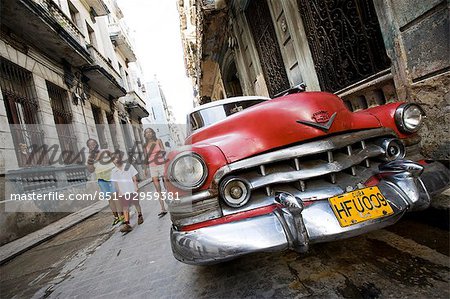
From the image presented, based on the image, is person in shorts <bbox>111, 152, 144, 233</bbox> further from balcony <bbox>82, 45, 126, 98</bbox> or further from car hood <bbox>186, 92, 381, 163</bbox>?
balcony <bbox>82, 45, 126, 98</bbox>

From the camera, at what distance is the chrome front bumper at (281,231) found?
1.54 meters

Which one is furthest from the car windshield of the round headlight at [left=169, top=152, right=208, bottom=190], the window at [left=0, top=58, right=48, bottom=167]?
the window at [left=0, top=58, right=48, bottom=167]

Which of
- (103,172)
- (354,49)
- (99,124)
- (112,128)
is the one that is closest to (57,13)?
(99,124)

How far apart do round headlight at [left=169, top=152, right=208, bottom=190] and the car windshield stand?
150 cm

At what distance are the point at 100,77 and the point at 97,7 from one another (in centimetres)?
569

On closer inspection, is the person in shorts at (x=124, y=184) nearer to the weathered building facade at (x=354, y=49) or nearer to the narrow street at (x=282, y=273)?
the narrow street at (x=282, y=273)

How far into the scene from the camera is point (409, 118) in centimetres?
224

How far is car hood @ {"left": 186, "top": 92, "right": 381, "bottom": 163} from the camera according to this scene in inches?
74.5

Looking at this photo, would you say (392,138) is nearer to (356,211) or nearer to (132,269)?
(356,211)

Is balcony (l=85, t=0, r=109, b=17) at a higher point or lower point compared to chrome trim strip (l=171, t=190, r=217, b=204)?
higher

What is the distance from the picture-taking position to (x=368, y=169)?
2021 millimetres

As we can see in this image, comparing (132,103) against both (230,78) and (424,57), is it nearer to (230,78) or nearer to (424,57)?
(230,78)

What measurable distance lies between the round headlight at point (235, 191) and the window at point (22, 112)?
261 inches

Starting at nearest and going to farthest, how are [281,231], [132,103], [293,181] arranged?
[281,231] → [293,181] → [132,103]
